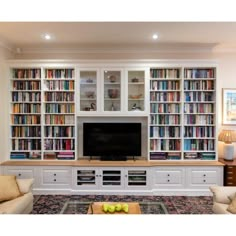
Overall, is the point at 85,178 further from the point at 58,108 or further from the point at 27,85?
the point at 27,85

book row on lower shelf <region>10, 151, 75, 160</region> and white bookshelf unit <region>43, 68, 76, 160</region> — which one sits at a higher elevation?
white bookshelf unit <region>43, 68, 76, 160</region>

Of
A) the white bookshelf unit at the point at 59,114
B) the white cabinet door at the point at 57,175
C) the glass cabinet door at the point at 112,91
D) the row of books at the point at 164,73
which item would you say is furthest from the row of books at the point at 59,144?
the row of books at the point at 164,73

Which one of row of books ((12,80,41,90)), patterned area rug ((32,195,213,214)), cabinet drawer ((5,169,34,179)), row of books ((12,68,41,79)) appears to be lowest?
patterned area rug ((32,195,213,214))

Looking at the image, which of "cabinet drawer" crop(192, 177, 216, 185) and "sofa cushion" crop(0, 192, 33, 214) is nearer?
"sofa cushion" crop(0, 192, 33, 214)

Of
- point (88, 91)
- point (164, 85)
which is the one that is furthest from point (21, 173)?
point (164, 85)

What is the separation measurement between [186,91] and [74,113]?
2.24 metres

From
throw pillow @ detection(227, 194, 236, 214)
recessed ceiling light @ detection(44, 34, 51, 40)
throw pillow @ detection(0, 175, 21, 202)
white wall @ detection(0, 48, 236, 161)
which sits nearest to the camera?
throw pillow @ detection(227, 194, 236, 214)

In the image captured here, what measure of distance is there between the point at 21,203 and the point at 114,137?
2.27m

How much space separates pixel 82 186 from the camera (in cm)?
494

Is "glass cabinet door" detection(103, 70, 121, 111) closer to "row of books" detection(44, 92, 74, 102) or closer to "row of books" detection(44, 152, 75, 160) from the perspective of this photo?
"row of books" detection(44, 92, 74, 102)

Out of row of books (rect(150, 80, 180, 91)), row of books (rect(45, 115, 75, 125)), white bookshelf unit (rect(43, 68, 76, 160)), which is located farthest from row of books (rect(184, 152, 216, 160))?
row of books (rect(45, 115, 75, 125))

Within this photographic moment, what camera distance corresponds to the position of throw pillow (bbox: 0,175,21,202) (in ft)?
11.6

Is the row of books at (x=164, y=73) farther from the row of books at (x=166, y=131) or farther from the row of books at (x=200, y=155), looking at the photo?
the row of books at (x=200, y=155)

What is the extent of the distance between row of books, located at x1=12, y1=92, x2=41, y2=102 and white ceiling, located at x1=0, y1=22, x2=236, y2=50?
922mm
